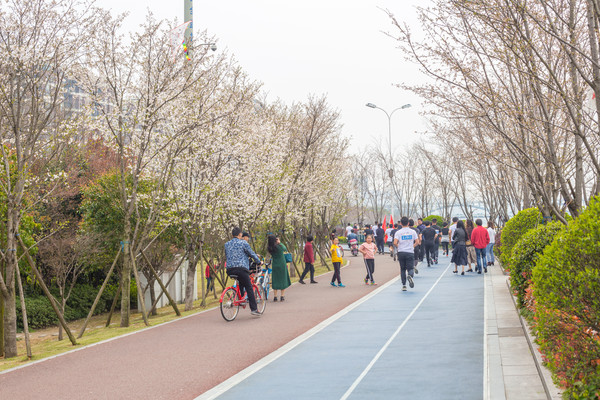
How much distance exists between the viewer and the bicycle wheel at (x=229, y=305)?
13.4 m

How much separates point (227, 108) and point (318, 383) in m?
11.8

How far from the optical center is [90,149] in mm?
32094

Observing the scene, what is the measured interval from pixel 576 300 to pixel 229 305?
9421mm

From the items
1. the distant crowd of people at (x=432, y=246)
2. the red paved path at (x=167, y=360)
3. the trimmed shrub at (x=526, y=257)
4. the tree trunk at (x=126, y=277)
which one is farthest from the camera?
the distant crowd of people at (x=432, y=246)

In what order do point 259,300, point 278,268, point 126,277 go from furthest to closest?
point 278,268 → point 126,277 → point 259,300

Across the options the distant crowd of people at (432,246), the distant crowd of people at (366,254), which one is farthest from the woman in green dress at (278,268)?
the distant crowd of people at (432,246)

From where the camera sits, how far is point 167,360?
30.7ft

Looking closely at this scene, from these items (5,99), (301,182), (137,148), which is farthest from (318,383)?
(301,182)

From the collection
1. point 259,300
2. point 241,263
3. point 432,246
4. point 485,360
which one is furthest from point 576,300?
point 432,246

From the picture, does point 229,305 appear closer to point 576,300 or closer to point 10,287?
point 10,287

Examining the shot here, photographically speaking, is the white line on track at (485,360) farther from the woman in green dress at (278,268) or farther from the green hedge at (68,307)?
the green hedge at (68,307)

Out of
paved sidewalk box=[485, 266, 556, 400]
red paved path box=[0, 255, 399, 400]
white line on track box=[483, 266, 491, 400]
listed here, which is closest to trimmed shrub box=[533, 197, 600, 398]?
paved sidewalk box=[485, 266, 556, 400]

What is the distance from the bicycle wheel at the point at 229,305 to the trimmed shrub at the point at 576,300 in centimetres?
877

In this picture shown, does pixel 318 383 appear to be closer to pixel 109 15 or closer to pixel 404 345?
pixel 404 345
